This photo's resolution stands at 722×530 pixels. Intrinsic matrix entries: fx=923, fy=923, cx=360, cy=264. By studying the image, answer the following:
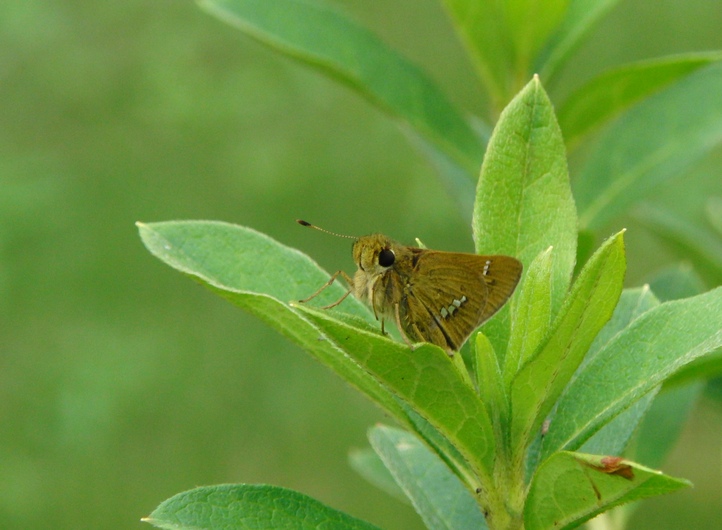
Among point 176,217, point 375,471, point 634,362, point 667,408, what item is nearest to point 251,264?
point 634,362

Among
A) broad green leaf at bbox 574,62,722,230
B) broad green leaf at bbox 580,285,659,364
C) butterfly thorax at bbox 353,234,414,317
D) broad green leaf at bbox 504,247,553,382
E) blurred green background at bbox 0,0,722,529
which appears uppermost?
blurred green background at bbox 0,0,722,529

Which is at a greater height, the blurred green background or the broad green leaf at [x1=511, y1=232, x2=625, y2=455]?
the blurred green background

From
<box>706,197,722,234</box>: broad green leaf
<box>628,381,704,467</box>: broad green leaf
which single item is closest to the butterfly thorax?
<box>628,381,704,467</box>: broad green leaf

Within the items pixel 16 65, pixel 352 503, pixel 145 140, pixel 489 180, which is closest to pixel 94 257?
pixel 145 140

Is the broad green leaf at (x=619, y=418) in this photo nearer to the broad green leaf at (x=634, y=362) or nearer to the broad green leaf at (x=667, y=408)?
the broad green leaf at (x=634, y=362)

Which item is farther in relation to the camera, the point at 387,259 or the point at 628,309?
the point at 387,259

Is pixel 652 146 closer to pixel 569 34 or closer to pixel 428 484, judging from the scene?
pixel 569 34

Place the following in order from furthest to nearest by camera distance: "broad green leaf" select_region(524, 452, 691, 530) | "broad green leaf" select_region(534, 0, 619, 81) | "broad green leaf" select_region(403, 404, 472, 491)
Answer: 1. "broad green leaf" select_region(534, 0, 619, 81)
2. "broad green leaf" select_region(403, 404, 472, 491)
3. "broad green leaf" select_region(524, 452, 691, 530)

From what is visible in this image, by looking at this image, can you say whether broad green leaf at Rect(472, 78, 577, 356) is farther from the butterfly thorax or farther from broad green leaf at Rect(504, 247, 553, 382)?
the butterfly thorax
